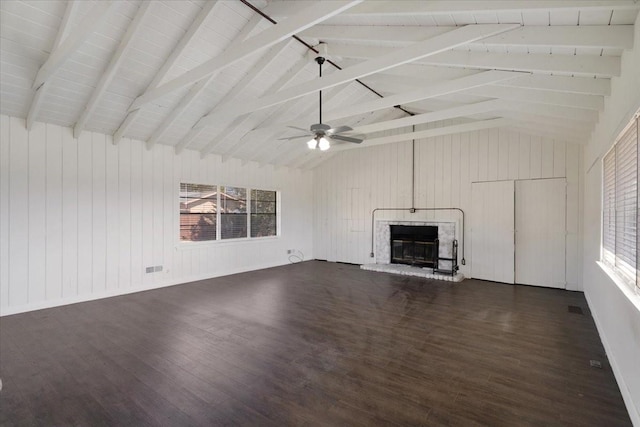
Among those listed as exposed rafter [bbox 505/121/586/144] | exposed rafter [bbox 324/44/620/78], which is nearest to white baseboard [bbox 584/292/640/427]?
exposed rafter [bbox 324/44/620/78]

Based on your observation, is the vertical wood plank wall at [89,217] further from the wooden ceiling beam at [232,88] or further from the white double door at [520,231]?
the white double door at [520,231]

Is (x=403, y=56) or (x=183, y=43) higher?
(x=183, y=43)

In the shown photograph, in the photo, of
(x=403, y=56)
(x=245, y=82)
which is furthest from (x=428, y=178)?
(x=245, y=82)

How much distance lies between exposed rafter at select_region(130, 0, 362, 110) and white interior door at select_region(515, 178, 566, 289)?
5.94m

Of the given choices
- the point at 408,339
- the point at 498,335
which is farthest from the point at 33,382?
the point at 498,335

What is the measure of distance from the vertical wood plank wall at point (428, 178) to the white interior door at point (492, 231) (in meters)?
0.16

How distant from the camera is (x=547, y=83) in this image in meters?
3.42

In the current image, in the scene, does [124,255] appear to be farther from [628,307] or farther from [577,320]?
[577,320]

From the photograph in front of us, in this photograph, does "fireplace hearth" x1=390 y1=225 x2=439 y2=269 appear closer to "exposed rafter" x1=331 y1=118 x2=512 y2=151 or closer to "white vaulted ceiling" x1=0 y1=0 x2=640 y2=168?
"exposed rafter" x1=331 y1=118 x2=512 y2=151

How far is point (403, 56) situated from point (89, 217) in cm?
574

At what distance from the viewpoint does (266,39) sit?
3.22 meters

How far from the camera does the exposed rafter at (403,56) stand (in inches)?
111

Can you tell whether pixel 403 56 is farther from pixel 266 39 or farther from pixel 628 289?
pixel 628 289

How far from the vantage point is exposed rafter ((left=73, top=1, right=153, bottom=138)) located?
3.54 meters
